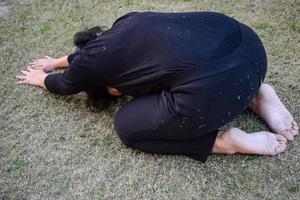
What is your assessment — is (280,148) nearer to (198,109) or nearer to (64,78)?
(198,109)

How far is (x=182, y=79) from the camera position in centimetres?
153

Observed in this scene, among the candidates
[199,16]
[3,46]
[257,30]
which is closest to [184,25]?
[199,16]

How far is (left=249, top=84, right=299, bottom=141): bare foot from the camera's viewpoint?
5.79ft

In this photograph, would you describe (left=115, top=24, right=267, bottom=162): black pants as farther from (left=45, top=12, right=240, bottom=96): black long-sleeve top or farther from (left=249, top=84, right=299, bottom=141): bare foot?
(left=249, top=84, right=299, bottom=141): bare foot

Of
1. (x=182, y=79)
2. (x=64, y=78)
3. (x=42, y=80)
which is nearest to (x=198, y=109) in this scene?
(x=182, y=79)

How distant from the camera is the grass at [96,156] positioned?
160 cm

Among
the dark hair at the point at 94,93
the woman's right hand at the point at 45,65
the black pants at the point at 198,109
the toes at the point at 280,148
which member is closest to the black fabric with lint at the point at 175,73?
the black pants at the point at 198,109

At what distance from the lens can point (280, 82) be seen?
6.77 feet

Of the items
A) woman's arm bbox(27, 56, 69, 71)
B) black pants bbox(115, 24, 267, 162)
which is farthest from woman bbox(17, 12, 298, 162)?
woman's arm bbox(27, 56, 69, 71)

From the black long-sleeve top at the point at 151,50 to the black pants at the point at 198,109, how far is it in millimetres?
44

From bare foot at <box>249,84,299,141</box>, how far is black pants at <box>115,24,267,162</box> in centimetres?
20

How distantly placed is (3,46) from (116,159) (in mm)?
1032

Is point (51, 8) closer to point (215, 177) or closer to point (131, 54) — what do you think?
point (131, 54)

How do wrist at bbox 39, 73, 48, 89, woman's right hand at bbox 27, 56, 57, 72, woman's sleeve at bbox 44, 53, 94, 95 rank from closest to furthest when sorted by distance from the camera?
1. woman's sleeve at bbox 44, 53, 94, 95
2. wrist at bbox 39, 73, 48, 89
3. woman's right hand at bbox 27, 56, 57, 72
